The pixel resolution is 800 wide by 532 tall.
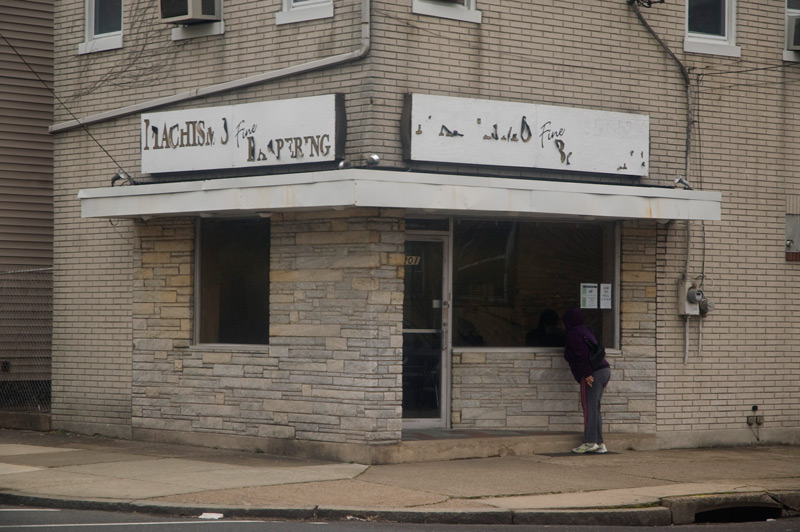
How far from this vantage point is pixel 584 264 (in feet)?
44.8

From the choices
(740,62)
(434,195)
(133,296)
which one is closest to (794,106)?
(740,62)

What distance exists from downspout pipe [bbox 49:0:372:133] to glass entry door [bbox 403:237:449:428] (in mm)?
2268

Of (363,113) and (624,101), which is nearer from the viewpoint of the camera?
(363,113)

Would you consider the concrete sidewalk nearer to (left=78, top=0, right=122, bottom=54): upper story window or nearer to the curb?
the curb

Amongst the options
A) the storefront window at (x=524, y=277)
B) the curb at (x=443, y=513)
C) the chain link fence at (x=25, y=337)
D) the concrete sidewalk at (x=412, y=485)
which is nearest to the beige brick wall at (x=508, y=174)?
the storefront window at (x=524, y=277)

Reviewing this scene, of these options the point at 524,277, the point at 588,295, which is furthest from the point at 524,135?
the point at 588,295

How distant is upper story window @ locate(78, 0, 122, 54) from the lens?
14.6 m

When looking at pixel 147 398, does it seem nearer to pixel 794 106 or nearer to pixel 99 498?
pixel 99 498

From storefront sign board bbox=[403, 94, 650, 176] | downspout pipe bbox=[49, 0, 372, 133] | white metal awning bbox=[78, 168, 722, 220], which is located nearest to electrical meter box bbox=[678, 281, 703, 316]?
white metal awning bbox=[78, 168, 722, 220]

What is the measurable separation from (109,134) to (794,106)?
896 cm

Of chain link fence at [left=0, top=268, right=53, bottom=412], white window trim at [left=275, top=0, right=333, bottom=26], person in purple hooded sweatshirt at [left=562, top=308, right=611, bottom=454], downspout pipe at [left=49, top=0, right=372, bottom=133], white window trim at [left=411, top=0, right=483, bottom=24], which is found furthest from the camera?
chain link fence at [left=0, top=268, right=53, bottom=412]

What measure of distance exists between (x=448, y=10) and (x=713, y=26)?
3.98m

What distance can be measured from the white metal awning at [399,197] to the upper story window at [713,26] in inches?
83.0

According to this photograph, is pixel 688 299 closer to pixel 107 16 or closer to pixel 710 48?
pixel 710 48
